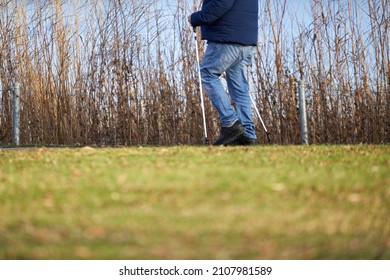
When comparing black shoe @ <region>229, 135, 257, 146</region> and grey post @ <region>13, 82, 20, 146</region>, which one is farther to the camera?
grey post @ <region>13, 82, 20, 146</region>

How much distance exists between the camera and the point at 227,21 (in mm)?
6117

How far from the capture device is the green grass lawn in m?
2.38

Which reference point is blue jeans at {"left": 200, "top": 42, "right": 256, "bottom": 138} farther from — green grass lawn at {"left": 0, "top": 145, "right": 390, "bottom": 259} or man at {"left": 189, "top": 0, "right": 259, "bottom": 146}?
green grass lawn at {"left": 0, "top": 145, "right": 390, "bottom": 259}

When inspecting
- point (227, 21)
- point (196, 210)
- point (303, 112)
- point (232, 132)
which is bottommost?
point (196, 210)

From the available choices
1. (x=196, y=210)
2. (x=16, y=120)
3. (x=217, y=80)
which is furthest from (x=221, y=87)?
(x=16, y=120)

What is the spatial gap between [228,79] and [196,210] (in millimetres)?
3639

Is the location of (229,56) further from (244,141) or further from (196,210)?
(196,210)

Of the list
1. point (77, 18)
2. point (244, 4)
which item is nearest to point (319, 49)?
point (244, 4)

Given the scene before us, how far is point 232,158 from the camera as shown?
4.58m

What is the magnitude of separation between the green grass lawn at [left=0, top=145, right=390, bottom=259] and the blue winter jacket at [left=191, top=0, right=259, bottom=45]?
2023 mm

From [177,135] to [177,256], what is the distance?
6.00m

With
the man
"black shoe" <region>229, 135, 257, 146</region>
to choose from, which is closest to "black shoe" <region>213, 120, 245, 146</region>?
the man

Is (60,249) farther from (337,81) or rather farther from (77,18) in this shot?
(77,18)
